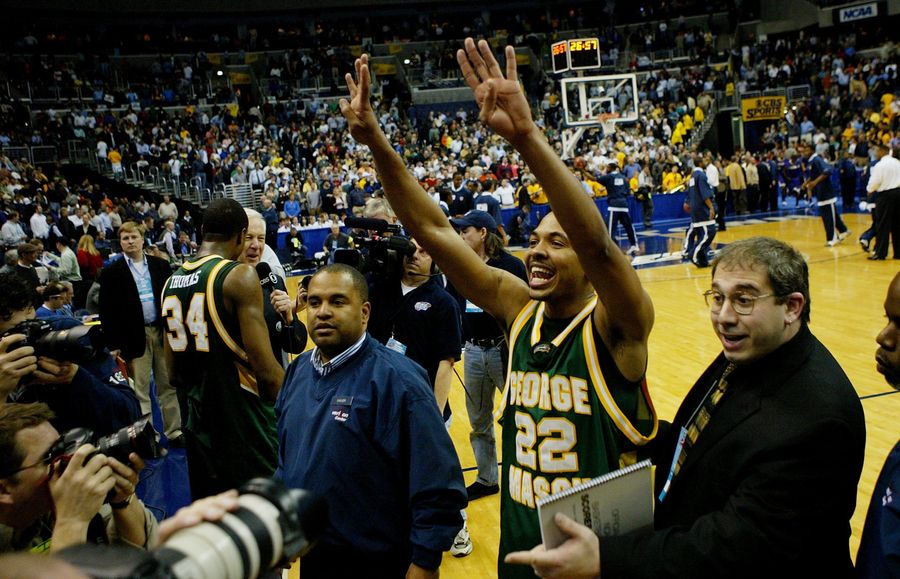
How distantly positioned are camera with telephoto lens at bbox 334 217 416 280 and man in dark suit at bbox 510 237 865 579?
2.07 m

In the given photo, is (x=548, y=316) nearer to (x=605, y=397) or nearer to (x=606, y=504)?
(x=605, y=397)

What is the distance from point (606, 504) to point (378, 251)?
2369 millimetres

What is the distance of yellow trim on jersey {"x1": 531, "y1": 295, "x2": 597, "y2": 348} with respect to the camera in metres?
2.25

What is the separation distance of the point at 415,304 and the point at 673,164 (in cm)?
1903

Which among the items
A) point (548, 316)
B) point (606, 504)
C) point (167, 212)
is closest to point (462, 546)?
point (548, 316)

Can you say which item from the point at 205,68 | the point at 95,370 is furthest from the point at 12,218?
the point at 205,68

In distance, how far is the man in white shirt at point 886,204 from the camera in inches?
440

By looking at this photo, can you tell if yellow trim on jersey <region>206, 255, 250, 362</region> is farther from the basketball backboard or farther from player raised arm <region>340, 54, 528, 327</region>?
the basketball backboard

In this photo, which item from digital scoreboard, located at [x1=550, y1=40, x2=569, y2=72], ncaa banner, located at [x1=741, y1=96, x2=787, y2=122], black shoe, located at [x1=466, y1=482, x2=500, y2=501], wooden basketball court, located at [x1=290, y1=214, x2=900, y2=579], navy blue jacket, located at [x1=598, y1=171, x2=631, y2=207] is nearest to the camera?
wooden basketball court, located at [x1=290, y1=214, x2=900, y2=579]

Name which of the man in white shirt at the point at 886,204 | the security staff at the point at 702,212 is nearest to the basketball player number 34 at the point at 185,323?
the security staff at the point at 702,212

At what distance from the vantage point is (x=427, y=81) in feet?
106

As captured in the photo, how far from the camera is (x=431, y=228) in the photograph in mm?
2514

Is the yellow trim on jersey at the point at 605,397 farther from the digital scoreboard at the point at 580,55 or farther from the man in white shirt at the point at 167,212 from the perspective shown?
the man in white shirt at the point at 167,212

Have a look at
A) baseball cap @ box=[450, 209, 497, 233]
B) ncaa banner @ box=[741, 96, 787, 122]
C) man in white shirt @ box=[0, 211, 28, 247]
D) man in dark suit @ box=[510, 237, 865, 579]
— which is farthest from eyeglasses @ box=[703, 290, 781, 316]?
ncaa banner @ box=[741, 96, 787, 122]
